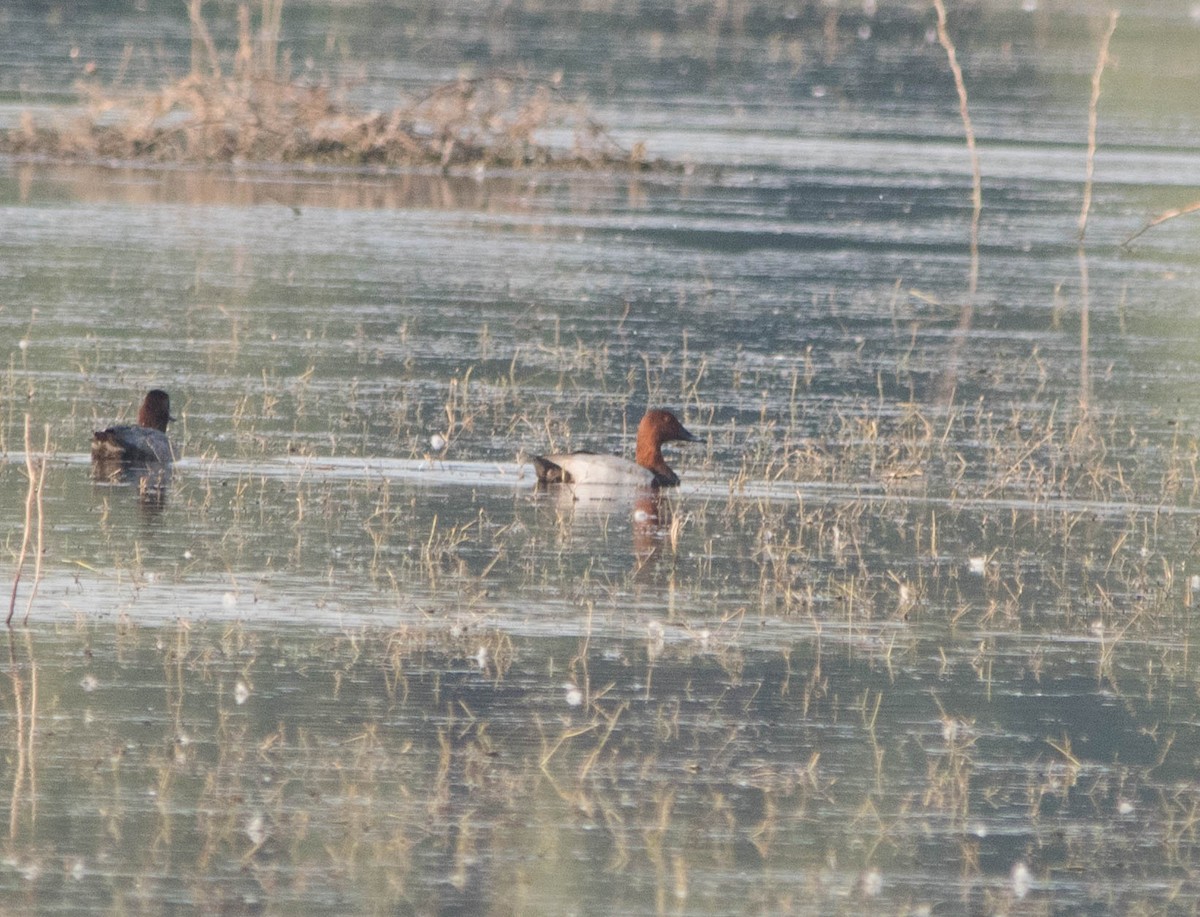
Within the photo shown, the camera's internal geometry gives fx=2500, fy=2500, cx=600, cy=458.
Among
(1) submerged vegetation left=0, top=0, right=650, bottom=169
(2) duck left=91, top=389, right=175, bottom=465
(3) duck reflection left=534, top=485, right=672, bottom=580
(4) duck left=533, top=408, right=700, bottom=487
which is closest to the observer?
(3) duck reflection left=534, top=485, right=672, bottom=580

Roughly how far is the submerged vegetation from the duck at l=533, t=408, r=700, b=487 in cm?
1612

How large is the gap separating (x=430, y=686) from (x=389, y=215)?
16954 millimetres

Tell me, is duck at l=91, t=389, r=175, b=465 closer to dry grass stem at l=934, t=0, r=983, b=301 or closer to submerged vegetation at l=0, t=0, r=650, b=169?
dry grass stem at l=934, t=0, r=983, b=301

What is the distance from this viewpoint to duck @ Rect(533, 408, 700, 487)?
11930mm

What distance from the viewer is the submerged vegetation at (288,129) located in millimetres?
28469

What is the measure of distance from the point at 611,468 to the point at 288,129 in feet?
58.0

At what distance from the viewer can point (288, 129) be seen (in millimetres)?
28844

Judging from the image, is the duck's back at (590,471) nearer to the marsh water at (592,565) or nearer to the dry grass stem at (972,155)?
the marsh water at (592,565)

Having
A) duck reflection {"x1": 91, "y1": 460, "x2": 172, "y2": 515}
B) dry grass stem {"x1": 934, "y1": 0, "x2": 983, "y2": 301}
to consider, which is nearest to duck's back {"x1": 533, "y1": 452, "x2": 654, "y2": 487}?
duck reflection {"x1": 91, "y1": 460, "x2": 172, "y2": 515}

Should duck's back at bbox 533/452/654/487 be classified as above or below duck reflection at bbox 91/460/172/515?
above

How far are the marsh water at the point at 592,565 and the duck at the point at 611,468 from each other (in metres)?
A: 0.26

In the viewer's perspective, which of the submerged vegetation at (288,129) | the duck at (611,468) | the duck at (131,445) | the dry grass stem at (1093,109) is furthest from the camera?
the submerged vegetation at (288,129)

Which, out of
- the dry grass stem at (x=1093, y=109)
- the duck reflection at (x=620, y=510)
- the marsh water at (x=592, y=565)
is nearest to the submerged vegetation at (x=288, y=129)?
the marsh water at (x=592, y=565)

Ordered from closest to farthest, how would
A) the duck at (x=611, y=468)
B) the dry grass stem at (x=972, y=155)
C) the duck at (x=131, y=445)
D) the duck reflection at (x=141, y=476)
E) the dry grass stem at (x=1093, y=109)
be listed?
the duck reflection at (x=141, y=476) → the duck at (x=131, y=445) → the duck at (x=611, y=468) → the dry grass stem at (x=1093, y=109) → the dry grass stem at (x=972, y=155)
